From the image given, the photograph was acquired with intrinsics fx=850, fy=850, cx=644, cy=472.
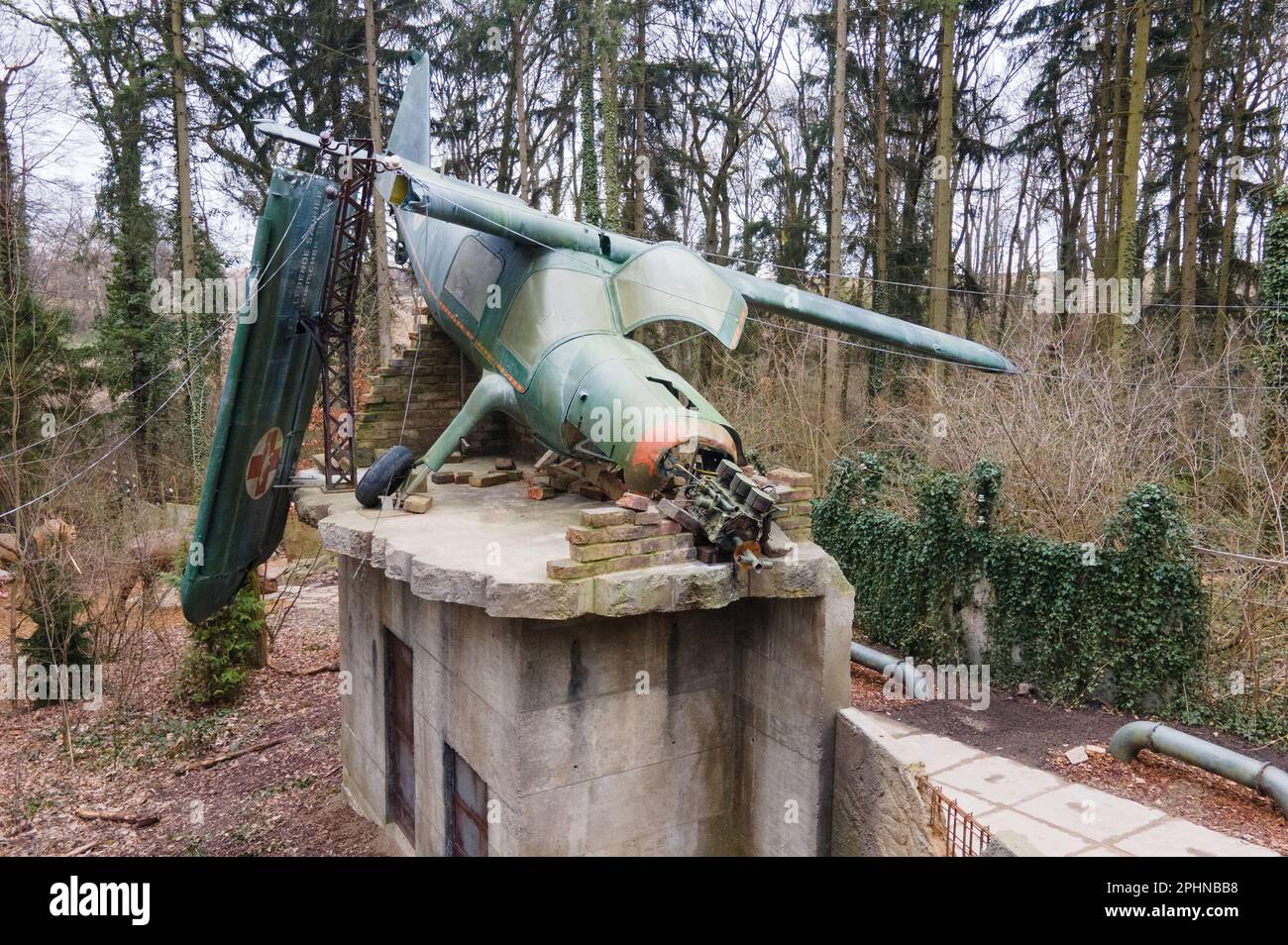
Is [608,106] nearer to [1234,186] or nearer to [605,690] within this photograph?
[1234,186]

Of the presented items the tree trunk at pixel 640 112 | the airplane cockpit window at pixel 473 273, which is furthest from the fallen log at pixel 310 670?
the tree trunk at pixel 640 112

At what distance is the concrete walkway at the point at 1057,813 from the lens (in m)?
8.33

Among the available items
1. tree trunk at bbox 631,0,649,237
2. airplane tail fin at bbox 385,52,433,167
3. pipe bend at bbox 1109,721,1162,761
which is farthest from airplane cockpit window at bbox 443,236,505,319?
tree trunk at bbox 631,0,649,237

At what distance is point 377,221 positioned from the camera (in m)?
22.2

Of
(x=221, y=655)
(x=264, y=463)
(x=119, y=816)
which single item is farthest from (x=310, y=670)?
(x=264, y=463)

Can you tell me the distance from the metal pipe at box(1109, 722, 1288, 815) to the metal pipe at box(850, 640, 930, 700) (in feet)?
9.04

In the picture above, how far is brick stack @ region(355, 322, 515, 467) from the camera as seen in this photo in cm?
1157

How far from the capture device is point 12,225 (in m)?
19.7

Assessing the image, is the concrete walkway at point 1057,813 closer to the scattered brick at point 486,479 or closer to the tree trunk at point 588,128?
the scattered brick at point 486,479

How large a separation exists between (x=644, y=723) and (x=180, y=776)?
883cm

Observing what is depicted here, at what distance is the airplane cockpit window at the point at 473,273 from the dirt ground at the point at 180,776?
6.46 m
